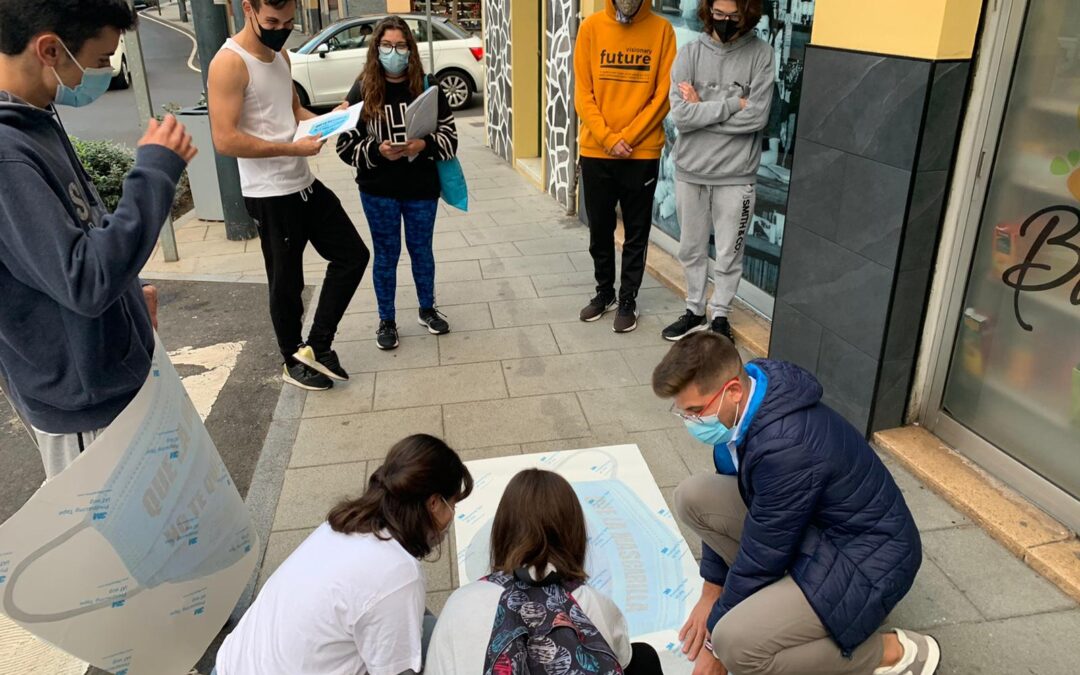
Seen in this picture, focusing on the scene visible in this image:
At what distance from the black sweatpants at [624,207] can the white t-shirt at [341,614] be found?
328 centimetres

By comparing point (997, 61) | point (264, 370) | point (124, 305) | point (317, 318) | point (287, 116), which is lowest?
point (264, 370)

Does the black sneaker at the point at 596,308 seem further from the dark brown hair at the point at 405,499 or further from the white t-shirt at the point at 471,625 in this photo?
the white t-shirt at the point at 471,625

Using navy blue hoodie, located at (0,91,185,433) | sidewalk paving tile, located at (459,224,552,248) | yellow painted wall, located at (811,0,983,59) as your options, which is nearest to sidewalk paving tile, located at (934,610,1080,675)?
yellow painted wall, located at (811,0,983,59)

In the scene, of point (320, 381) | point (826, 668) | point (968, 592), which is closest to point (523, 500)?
point (826, 668)

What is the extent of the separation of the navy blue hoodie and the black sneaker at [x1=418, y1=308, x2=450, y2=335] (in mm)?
2726

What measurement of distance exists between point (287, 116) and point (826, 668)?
10.5 feet

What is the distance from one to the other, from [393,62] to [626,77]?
51.2 inches

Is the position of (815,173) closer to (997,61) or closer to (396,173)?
(997,61)

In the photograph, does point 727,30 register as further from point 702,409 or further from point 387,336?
point 702,409

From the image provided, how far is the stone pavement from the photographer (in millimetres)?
2711

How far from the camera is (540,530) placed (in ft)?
5.93

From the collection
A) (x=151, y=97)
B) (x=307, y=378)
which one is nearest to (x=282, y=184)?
(x=307, y=378)

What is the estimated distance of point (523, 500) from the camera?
6.08ft

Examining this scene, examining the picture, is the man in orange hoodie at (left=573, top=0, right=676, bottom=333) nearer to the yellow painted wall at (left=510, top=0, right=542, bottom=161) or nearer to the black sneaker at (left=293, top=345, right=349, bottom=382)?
the black sneaker at (left=293, top=345, right=349, bottom=382)
